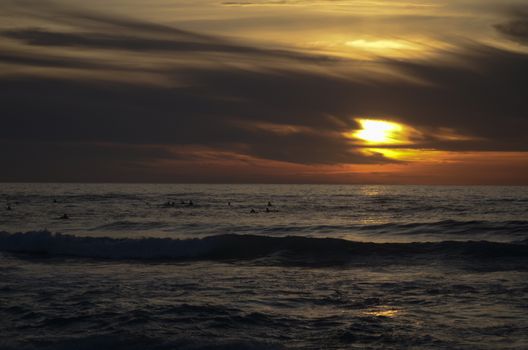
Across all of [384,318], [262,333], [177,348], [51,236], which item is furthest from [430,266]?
[51,236]

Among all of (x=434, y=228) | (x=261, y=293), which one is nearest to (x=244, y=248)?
(x=261, y=293)

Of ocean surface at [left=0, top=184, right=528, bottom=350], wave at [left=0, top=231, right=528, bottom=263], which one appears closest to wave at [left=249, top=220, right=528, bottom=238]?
ocean surface at [left=0, top=184, right=528, bottom=350]

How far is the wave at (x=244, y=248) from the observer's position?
2469 centimetres

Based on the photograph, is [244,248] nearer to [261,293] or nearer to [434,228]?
[261,293]

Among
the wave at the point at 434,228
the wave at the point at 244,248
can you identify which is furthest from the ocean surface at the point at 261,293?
the wave at the point at 434,228

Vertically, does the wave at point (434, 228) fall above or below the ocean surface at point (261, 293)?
above

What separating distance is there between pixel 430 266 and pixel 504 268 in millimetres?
2566

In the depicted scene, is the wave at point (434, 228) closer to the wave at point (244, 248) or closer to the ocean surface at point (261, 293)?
the ocean surface at point (261, 293)

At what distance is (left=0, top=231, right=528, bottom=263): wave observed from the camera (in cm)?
2469

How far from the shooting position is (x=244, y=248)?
27.3 m

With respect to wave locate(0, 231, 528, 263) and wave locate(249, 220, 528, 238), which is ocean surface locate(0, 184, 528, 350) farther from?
wave locate(249, 220, 528, 238)

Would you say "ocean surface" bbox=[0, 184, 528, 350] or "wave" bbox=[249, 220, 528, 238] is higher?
"wave" bbox=[249, 220, 528, 238]

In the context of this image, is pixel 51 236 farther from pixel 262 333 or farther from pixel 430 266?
pixel 262 333

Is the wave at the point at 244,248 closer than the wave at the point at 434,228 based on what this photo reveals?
Yes
